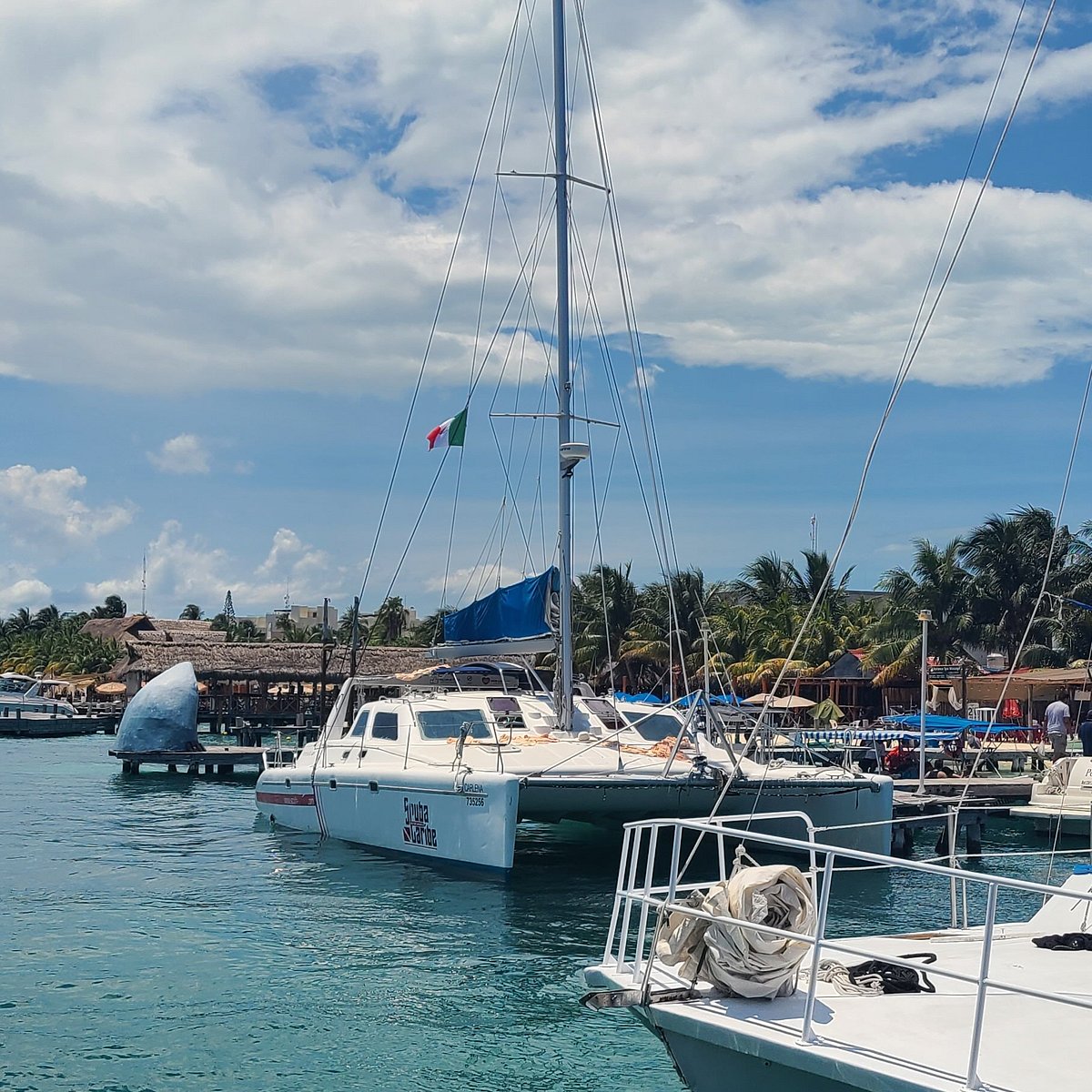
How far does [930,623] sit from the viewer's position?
50.7m

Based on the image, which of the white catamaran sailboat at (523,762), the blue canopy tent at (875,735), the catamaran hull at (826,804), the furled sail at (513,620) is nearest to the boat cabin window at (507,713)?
the white catamaran sailboat at (523,762)

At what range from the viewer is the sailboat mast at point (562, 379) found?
21.5 metres

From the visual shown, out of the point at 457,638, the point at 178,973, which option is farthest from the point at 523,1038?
the point at 457,638

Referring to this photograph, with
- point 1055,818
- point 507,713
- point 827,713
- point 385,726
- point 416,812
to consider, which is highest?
point 507,713

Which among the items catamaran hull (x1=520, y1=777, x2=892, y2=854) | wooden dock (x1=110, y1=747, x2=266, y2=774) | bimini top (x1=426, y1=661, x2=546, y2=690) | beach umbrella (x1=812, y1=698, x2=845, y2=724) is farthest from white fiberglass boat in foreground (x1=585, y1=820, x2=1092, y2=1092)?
wooden dock (x1=110, y1=747, x2=266, y2=774)

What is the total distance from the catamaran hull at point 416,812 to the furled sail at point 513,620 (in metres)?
3.96

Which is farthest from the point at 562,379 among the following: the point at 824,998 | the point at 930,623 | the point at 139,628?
the point at 139,628

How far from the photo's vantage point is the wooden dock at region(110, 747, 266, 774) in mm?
41625

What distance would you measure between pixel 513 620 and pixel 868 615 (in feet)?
131

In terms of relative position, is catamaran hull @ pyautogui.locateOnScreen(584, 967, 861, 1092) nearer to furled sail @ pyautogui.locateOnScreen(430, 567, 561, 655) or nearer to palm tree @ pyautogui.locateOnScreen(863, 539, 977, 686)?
furled sail @ pyautogui.locateOnScreen(430, 567, 561, 655)

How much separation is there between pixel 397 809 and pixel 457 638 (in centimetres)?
551

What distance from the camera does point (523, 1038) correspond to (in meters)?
10.7

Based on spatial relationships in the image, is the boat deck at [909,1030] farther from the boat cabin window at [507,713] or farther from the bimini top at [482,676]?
the bimini top at [482,676]

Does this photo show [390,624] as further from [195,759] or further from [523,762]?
[523,762]
